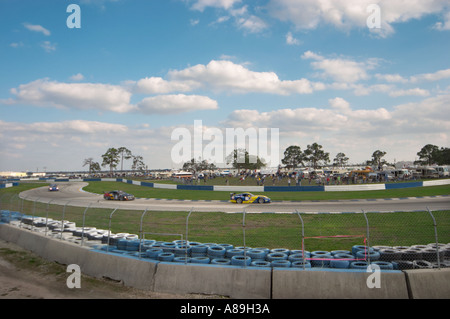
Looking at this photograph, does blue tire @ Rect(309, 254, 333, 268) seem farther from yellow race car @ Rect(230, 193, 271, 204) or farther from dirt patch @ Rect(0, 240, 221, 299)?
yellow race car @ Rect(230, 193, 271, 204)

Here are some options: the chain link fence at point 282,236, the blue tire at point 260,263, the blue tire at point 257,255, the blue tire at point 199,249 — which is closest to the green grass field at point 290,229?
the chain link fence at point 282,236

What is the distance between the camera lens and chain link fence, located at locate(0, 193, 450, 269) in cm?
857

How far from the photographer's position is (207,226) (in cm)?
1695

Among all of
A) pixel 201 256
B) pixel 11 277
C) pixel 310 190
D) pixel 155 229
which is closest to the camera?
pixel 11 277

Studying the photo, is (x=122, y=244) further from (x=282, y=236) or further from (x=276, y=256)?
(x=282, y=236)

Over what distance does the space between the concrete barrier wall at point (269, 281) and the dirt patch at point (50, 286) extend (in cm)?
25

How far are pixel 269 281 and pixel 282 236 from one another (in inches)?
273

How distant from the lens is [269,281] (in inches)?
275

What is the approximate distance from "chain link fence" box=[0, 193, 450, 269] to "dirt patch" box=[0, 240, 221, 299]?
1.09 metres

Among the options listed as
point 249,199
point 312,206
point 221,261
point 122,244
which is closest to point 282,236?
point 221,261

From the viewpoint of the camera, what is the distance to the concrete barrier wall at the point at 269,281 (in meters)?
6.54
